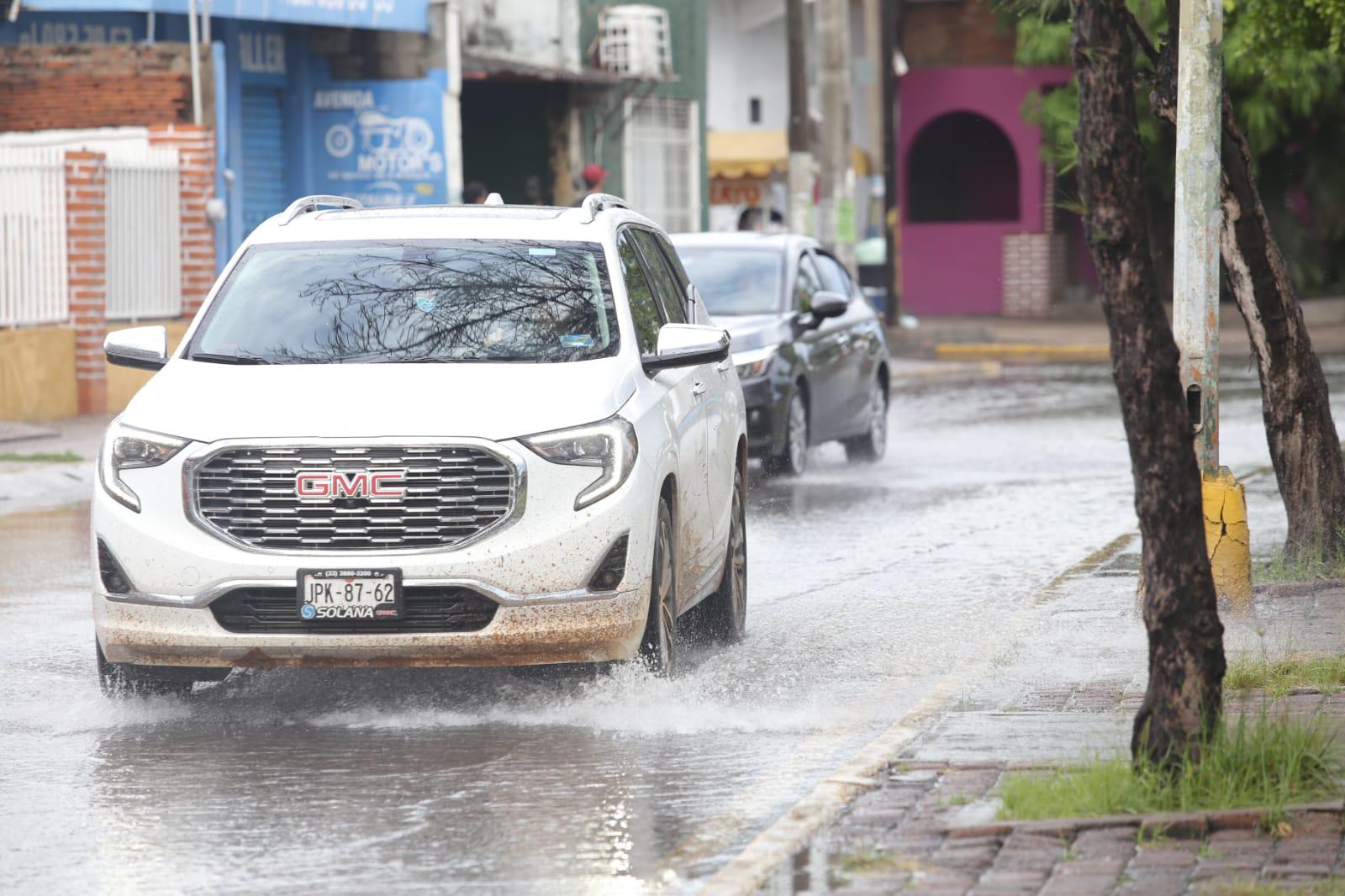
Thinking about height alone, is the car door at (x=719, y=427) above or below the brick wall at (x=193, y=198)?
below

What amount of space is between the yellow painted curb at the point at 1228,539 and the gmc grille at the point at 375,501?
11.3 ft

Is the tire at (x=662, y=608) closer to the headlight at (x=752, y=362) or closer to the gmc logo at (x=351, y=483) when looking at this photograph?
the gmc logo at (x=351, y=483)

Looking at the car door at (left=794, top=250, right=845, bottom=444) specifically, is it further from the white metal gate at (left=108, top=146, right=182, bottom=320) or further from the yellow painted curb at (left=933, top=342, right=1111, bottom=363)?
the yellow painted curb at (left=933, top=342, right=1111, bottom=363)

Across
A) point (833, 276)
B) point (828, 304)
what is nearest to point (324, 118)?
point (833, 276)

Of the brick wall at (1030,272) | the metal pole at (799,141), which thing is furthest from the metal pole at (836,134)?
the brick wall at (1030,272)

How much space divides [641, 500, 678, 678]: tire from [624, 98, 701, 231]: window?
23421 millimetres

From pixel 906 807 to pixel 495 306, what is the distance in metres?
3.09

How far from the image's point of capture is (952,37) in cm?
4316

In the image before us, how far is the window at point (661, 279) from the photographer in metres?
9.59

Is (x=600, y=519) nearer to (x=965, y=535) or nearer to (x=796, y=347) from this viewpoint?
(x=965, y=535)

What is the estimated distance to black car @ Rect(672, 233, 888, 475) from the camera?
1592 centimetres

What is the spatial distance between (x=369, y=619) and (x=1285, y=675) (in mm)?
3079

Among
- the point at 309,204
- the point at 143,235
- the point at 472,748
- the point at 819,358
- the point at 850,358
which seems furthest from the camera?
the point at 143,235

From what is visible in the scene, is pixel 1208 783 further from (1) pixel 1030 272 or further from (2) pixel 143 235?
(1) pixel 1030 272
